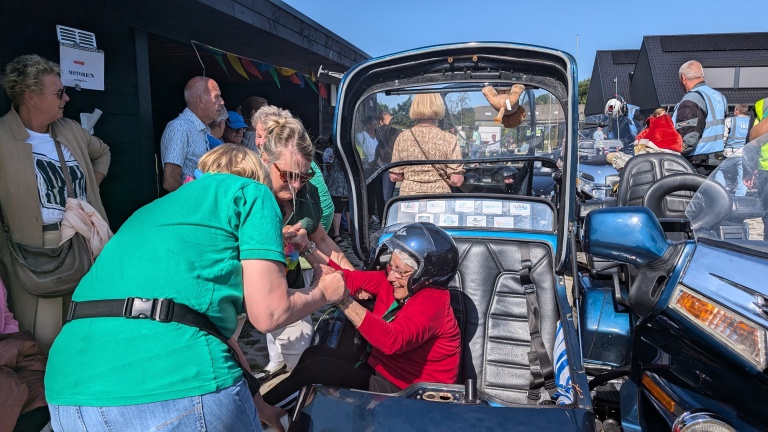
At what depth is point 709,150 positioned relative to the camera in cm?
Result: 707

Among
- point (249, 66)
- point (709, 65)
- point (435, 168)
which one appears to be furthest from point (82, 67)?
point (709, 65)

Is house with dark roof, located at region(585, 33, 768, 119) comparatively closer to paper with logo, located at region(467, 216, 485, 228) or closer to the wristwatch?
paper with logo, located at region(467, 216, 485, 228)

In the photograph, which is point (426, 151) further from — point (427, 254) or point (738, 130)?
point (738, 130)

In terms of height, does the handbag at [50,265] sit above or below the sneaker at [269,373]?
above

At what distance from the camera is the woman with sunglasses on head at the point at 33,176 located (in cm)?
294

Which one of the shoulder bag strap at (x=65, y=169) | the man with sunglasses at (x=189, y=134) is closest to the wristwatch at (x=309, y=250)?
the shoulder bag strap at (x=65, y=169)

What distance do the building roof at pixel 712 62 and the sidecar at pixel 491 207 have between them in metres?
14.4

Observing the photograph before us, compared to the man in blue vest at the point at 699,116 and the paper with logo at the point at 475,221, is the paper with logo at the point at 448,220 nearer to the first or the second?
the paper with logo at the point at 475,221

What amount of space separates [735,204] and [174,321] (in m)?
2.08

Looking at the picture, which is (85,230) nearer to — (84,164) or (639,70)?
(84,164)

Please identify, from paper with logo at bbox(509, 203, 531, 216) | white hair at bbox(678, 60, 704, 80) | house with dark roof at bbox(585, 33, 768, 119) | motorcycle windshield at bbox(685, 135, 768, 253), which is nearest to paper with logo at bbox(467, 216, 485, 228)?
paper with logo at bbox(509, 203, 531, 216)

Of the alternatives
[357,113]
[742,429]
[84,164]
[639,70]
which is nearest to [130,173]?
[84,164]

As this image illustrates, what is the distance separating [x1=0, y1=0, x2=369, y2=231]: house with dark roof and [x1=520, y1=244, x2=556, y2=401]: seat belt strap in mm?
3677

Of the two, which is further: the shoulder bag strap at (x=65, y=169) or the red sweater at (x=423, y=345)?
the shoulder bag strap at (x=65, y=169)
